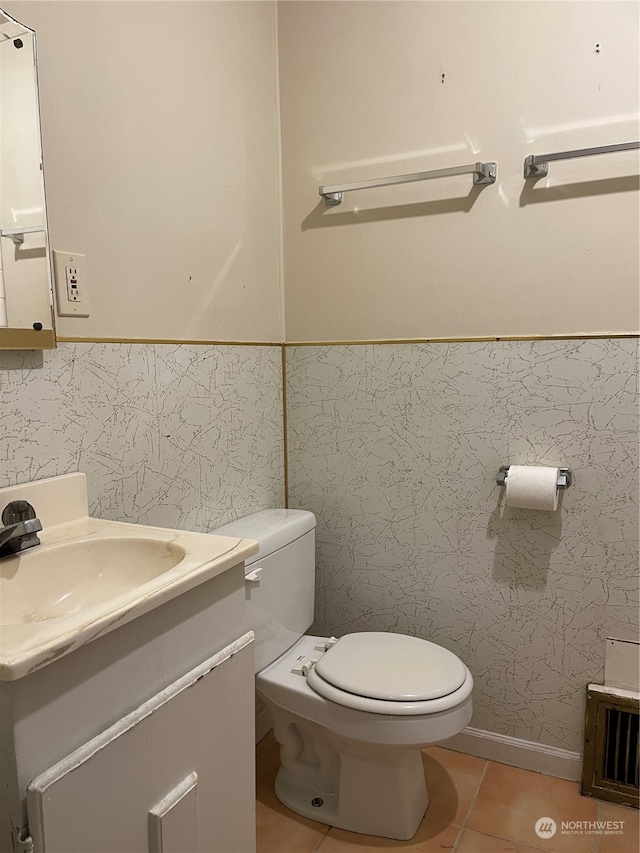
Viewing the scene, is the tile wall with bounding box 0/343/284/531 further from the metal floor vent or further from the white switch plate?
the metal floor vent

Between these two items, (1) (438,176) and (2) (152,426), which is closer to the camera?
(2) (152,426)

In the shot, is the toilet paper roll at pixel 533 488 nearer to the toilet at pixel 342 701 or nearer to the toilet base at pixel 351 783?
the toilet at pixel 342 701

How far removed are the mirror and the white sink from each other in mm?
302

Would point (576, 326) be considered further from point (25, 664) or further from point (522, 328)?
point (25, 664)

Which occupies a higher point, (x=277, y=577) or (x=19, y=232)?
(x=19, y=232)

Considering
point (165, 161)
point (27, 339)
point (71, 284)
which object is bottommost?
point (27, 339)

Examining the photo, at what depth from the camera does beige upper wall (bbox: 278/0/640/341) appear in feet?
5.07

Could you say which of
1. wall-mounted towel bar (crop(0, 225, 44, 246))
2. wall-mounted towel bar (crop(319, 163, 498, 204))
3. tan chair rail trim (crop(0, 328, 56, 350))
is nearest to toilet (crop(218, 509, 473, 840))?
tan chair rail trim (crop(0, 328, 56, 350))

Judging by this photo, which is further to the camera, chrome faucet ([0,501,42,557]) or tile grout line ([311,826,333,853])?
tile grout line ([311,826,333,853])

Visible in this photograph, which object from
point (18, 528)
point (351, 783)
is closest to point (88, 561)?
point (18, 528)

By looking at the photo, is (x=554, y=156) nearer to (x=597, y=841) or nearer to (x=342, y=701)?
(x=342, y=701)

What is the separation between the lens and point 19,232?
1155mm

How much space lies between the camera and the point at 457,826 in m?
1.57

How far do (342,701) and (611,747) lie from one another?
792 millimetres
